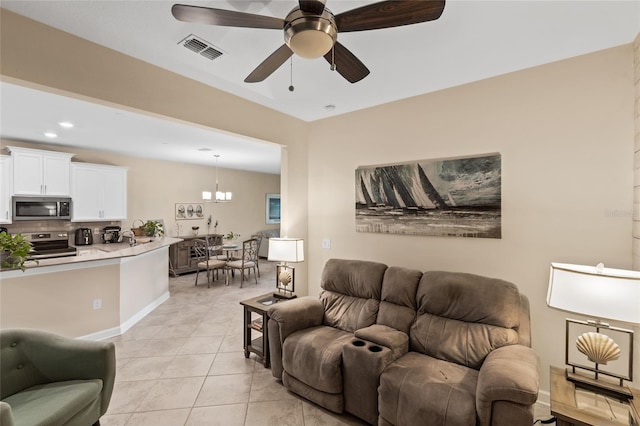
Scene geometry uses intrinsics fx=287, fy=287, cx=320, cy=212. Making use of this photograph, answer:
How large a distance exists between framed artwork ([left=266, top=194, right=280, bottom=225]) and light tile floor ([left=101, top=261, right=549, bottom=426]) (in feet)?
17.3

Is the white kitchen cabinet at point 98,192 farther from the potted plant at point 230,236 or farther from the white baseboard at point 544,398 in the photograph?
the white baseboard at point 544,398

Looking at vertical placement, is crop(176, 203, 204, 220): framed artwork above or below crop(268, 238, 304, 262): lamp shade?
above

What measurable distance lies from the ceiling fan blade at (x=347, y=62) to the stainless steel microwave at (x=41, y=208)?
591 cm

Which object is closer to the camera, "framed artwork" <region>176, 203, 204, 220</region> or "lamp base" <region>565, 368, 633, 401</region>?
"lamp base" <region>565, 368, 633, 401</region>

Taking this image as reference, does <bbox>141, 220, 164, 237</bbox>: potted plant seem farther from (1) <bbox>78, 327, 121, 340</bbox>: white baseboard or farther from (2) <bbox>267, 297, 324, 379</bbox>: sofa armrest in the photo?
(2) <bbox>267, 297, 324, 379</bbox>: sofa armrest

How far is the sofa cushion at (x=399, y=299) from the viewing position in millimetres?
2514

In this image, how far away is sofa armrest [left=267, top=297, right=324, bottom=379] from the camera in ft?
8.51

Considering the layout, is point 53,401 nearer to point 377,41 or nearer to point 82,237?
point 377,41

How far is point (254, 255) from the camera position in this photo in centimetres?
650

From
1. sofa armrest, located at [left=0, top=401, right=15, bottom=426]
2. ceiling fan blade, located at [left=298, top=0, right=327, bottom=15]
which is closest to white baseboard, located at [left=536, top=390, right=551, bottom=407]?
ceiling fan blade, located at [left=298, top=0, right=327, bottom=15]

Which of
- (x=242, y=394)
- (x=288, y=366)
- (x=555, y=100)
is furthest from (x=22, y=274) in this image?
(x=555, y=100)

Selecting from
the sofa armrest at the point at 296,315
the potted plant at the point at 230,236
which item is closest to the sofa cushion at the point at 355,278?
the sofa armrest at the point at 296,315

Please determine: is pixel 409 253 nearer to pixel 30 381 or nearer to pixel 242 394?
pixel 242 394

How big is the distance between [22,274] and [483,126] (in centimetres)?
490
